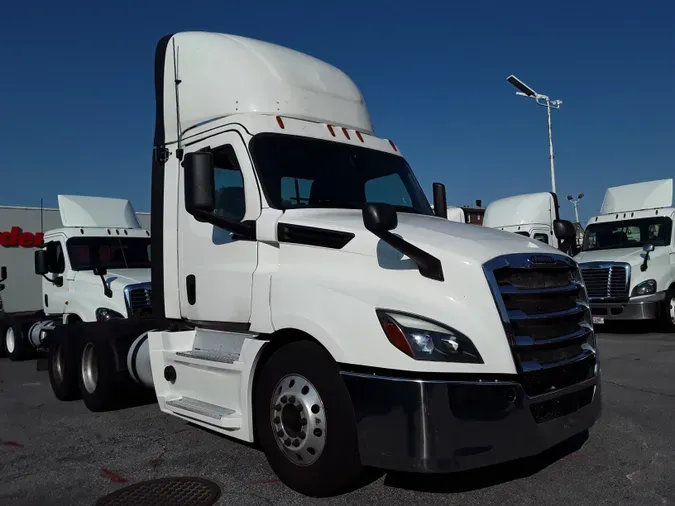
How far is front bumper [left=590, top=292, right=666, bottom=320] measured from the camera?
12594mm

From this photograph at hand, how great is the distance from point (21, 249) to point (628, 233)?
18540 millimetres

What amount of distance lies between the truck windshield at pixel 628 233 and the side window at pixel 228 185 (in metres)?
11.5

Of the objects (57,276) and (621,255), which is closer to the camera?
(57,276)

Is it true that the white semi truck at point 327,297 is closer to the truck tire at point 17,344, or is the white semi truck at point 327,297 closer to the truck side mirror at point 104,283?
the truck side mirror at point 104,283

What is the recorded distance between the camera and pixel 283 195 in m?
4.81

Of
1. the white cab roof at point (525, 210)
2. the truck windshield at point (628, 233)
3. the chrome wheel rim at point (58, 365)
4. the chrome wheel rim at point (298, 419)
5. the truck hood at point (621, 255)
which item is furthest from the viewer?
the white cab roof at point (525, 210)

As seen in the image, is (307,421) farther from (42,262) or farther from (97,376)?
(42,262)

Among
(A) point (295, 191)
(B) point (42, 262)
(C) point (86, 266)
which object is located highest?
(A) point (295, 191)

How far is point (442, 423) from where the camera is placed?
11.4 ft

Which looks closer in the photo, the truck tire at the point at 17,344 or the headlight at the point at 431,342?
the headlight at the point at 431,342

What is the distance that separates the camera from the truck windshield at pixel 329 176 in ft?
16.0

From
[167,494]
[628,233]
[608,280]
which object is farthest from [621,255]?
[167,494]

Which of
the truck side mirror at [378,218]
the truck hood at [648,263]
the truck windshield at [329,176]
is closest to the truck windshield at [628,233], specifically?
the truck hood at [648,263]

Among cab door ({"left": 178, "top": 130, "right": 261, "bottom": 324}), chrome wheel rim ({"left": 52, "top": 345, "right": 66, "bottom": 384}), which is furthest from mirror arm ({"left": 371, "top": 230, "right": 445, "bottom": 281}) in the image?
chrome wheel rim ({"left": 52, "top": 345, "right": 66, "bottom": 384})
